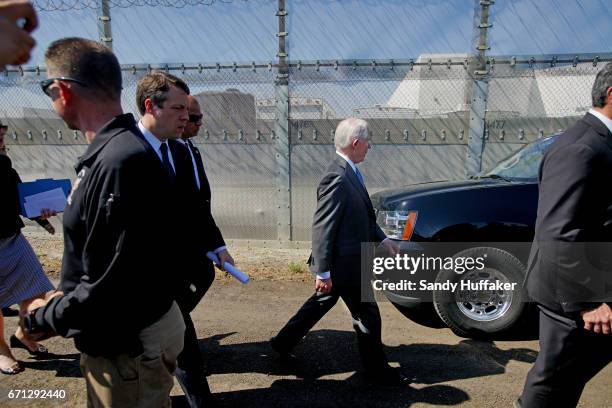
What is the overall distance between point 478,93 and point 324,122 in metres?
2.31

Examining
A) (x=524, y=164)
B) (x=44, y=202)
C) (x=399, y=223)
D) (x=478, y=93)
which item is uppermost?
(x=478, y=93)

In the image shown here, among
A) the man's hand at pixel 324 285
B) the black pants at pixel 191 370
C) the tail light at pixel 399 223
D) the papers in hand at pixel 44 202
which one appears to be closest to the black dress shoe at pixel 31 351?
the papers in hand at pixel 44 202

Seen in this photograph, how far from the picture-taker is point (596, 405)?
2834mm

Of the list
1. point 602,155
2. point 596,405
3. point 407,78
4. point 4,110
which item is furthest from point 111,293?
point 4,110

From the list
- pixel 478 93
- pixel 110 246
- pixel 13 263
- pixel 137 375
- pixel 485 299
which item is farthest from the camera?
pixel 478 93

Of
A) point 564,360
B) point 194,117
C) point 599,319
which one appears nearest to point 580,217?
point 599,319

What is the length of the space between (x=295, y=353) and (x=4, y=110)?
661cm

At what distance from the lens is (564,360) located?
2.11 m

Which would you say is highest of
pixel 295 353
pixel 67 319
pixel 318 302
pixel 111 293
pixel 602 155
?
pixel 602 155

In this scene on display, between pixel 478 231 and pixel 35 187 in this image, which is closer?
pixel 35 187

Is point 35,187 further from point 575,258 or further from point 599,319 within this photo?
point 599,319

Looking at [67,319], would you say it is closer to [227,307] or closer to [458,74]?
[227,307]

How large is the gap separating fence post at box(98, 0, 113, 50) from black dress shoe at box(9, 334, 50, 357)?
440cm

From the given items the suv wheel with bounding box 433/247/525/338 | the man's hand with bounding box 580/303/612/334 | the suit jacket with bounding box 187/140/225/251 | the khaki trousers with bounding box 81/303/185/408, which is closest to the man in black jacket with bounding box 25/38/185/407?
the khaki trousers with bounding box 81/303/185/408
